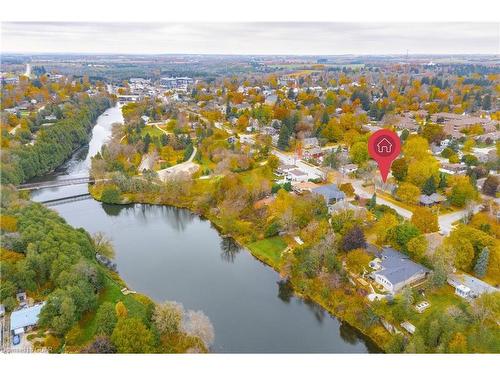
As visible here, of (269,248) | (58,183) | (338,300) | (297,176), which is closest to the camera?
(338,300)

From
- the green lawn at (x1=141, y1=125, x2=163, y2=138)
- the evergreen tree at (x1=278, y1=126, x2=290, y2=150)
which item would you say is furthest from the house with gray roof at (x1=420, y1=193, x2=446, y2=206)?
the green lawn at (x1=141, y1=125, x2=163, y2=138)

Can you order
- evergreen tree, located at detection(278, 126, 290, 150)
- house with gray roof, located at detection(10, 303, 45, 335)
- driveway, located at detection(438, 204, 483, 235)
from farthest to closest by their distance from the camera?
1. evergreen tree, located at detection(278, 126, 290, 150)
2. driveway, located at detection(438, 204, 483, 235)
3. house with gray roof, located at detection(10, 303, 45, 335)

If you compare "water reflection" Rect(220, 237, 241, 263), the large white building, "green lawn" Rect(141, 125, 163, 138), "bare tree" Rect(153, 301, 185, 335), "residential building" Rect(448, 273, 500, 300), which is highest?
the large white building

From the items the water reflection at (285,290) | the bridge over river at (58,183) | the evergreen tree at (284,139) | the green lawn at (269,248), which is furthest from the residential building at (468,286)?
the bridge over river at (58,183)

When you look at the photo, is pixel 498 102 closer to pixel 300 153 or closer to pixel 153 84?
pixel 300 153

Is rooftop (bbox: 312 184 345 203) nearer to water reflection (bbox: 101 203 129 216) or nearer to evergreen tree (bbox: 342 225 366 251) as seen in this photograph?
evergreen tree (bbox: 342 225 366 251)

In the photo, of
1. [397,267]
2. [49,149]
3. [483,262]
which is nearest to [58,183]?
[49,149]

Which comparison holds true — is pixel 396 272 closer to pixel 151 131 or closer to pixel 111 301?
pixel 111 301
